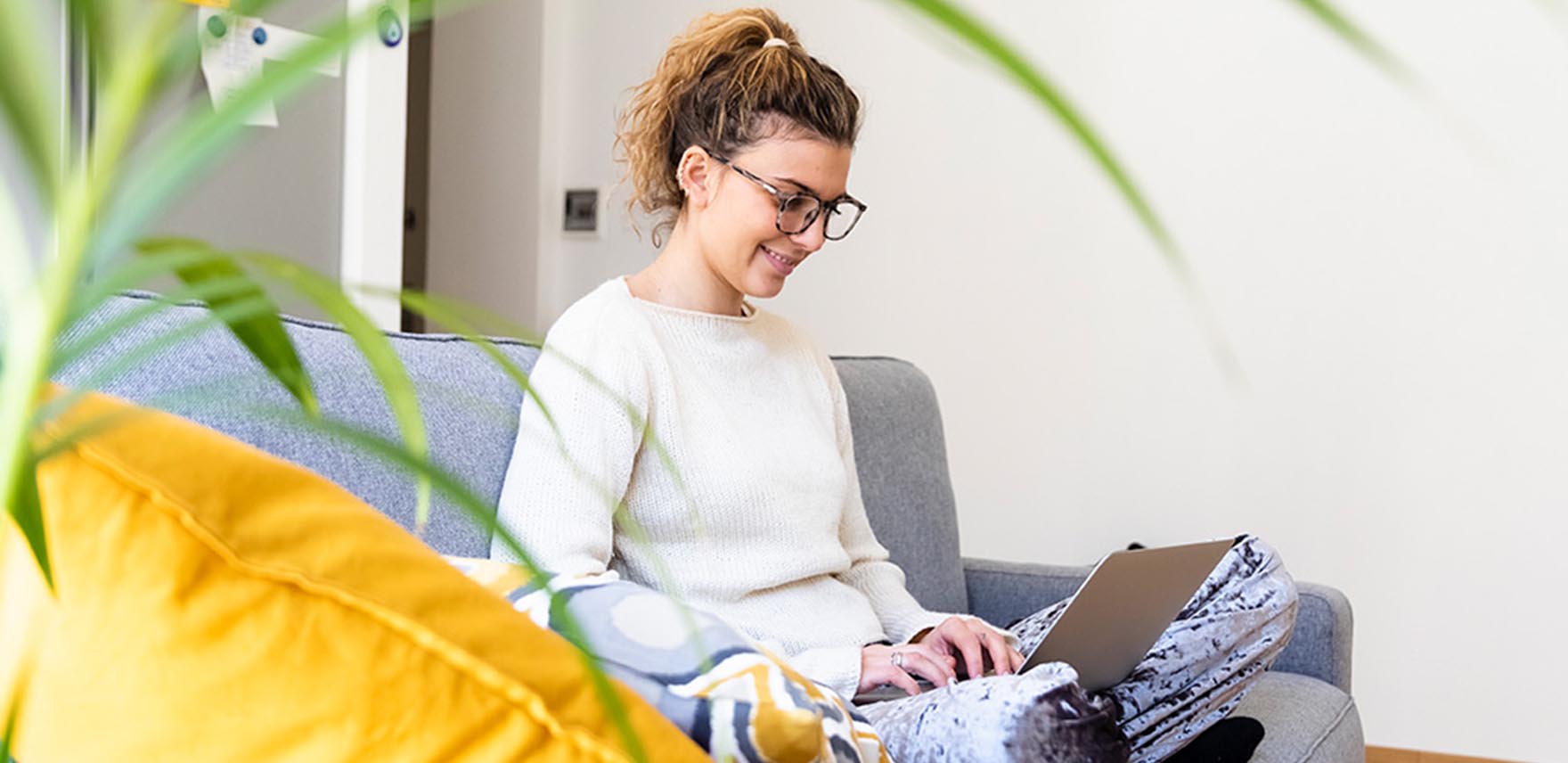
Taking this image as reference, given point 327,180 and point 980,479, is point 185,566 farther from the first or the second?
point 980,479

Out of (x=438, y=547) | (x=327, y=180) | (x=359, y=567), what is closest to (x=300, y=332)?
(x=438, y=547)

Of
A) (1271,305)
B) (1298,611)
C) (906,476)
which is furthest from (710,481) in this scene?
(1271,305)

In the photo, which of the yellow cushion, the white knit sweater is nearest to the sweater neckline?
the white knit sweater

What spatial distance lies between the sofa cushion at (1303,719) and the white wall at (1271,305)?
106 centimetres

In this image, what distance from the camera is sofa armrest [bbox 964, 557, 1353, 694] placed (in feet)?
6.47

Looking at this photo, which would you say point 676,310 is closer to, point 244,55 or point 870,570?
point 870,570

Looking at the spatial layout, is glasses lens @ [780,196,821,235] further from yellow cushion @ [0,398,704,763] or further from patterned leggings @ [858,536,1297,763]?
yellow cushion @ [0,398,704,763]

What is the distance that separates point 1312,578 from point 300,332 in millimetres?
2274

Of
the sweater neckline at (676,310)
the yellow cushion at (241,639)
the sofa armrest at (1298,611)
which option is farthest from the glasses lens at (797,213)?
the yellow cushion at (241,639)

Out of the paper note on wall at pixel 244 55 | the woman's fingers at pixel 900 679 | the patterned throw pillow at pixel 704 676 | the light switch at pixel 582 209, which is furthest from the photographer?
the light switch at pixel 582 209

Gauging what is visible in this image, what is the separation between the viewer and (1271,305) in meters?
2.99

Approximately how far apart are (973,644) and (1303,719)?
47 centimetres

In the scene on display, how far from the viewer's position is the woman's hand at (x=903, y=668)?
4.69 ft

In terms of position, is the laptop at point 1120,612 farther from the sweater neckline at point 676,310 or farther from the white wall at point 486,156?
the white wall at point 486,156
